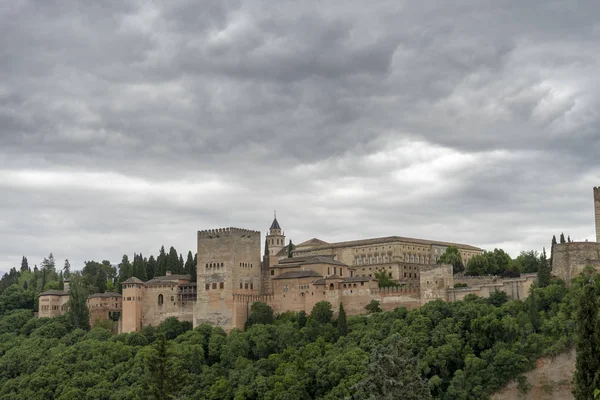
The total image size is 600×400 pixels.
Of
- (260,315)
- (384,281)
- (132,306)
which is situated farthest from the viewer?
(132,306)

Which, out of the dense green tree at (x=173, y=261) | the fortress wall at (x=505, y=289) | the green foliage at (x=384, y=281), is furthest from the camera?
the dense green tree at (x=173, y=261)

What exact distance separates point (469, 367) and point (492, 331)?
3.31 m

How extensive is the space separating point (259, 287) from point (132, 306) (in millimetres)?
10719

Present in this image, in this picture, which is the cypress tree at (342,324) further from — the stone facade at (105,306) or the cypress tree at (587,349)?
the cypress tree at (587,349)

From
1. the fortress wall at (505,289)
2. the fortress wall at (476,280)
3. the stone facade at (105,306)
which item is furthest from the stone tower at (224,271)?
the fortress wall at (505,289)

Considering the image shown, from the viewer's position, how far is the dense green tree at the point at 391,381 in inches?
1318

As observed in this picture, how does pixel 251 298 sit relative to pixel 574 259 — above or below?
below

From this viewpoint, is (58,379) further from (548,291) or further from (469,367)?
(548,291)

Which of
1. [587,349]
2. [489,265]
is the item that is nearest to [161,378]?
[587,349]

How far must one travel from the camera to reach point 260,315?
224ft

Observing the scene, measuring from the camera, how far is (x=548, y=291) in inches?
2264

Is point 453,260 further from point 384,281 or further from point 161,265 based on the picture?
point 161,265

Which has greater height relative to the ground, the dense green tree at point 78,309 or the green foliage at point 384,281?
the green foliage at point 384,281

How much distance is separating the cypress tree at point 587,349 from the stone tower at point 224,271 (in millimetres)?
37743
